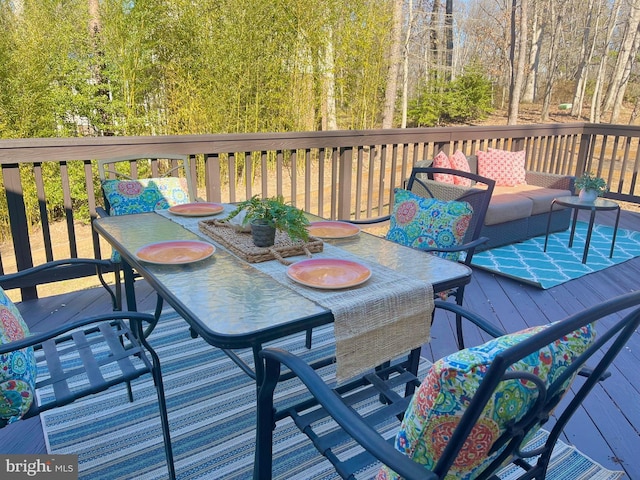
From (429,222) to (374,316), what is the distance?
1102 mm

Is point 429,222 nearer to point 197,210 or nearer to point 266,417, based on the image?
point 197,210

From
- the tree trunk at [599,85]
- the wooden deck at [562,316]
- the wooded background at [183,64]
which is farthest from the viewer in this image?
the tree trunk at [599,85]

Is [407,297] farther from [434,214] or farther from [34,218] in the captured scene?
[34,218]

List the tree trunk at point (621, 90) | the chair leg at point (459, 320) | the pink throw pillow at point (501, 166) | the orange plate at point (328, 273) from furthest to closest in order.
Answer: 1. the tree trunk at point (621, 90)
2. the pink throw pillow at point (501, 166)
3. the chair leg at point (459, 320)
4. the orange plate at point (328, 273)

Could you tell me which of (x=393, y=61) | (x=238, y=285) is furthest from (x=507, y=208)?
(x=393, y=61)

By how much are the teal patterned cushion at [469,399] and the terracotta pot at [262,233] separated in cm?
93

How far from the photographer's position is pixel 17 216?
2.86 meters

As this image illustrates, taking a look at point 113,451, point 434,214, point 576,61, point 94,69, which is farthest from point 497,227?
point 576,61

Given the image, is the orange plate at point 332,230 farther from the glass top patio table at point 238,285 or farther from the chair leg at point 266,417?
the chair leg at point 266,417

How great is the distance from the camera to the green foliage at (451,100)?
14.7 m

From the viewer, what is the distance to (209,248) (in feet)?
5.59

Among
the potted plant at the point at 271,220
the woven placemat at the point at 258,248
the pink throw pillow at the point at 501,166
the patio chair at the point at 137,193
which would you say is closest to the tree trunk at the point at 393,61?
the pink throw pillow at the point at 501,166

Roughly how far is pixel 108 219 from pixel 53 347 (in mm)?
692

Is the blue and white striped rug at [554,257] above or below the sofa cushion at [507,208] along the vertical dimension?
below
